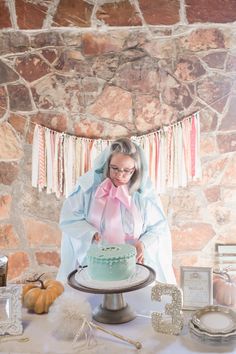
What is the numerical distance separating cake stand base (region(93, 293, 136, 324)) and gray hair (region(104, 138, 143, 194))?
3.40ft

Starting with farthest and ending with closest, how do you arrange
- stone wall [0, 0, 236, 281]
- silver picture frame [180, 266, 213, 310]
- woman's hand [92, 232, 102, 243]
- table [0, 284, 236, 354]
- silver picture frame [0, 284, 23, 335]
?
stone wall [0, 0, 236, 281] < woman's hand [92, 232, 102, 243] < silver picture frame [180, 266, 213, 310] < silver picture frame [0, 284, 23, 335] < table [0, 284, 236, 354]

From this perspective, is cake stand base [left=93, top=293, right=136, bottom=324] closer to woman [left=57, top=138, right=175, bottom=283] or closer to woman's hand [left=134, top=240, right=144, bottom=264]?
woman's hand [left=134, top=240, right=144, bottom=264]

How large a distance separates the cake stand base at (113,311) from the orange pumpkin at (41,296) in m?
0.17

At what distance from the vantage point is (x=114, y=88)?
348 centimetres

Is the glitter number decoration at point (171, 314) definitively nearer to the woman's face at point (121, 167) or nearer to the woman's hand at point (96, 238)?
the woman's hand at point (96, 238)

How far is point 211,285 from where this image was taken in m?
1.78

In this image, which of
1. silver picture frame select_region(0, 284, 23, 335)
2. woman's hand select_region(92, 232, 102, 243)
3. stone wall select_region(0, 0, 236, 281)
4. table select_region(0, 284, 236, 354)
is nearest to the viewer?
table select_region(0, 284, 236, 354)

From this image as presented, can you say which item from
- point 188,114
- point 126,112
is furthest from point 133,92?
point 188,114

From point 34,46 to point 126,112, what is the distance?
82 centimetres

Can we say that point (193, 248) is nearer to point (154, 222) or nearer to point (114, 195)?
point (154, 222)

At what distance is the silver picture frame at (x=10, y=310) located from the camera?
64.9 inches

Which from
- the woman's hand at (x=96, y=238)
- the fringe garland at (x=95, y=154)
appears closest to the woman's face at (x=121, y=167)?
the woman's hand at (x=96, y=238)

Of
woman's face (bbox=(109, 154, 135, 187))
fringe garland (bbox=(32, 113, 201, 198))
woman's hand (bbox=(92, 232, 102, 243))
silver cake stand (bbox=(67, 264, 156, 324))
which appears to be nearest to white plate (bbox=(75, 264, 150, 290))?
silver cake stand (bbox=(67, 264, 156, 324))

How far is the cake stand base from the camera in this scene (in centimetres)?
171
